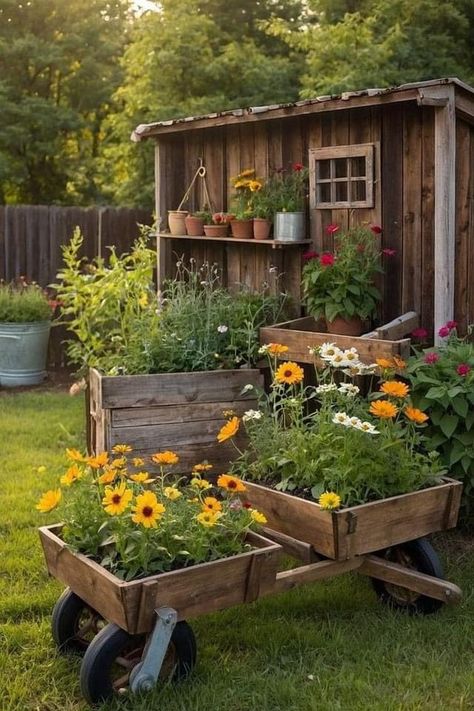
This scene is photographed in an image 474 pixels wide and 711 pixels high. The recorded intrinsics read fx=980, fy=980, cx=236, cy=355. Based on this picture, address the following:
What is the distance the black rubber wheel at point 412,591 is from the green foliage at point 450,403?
572 mm

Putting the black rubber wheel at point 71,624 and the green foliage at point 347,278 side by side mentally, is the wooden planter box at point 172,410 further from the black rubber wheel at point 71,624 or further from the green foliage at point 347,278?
the black rubber wheel at point 71,624

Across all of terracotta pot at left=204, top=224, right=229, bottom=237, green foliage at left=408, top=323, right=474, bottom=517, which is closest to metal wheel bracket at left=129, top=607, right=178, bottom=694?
green foliage at left=408, top=323, right=474, bottom=517

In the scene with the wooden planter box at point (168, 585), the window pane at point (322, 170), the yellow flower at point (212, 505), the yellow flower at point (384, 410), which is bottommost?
the wooden planter box at point (168, 585)

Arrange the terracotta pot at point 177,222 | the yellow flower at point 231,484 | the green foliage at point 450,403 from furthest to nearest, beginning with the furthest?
the terracotta pot at point 177,222
the green foliage at point 450,403
the yellow flower at point 231,484

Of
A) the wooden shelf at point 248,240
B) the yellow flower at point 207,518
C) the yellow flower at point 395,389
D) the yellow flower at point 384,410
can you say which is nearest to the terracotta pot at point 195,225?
the wooden shelf at point 248,240

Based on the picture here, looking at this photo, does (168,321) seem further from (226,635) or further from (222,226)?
(226,635)

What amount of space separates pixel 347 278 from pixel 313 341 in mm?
391

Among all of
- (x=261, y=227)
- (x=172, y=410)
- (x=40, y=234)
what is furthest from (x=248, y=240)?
(x=40, y=234)

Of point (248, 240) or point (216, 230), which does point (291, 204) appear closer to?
point (248, 240)

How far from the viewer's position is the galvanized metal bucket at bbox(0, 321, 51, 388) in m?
9.46

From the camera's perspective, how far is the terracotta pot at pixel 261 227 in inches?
235

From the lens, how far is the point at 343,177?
5.66 metres

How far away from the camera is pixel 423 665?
3576 millimetres

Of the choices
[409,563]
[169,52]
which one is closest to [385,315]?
[409,563]
